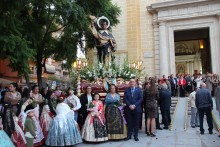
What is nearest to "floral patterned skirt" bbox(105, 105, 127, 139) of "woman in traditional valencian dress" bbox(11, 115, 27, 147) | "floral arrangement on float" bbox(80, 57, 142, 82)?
"woman in traditional valencian dress" bbox(11, 115, 27, 147)

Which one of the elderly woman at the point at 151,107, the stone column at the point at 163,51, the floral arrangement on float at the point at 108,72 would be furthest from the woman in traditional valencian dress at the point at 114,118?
the stone column at the point at 163,51

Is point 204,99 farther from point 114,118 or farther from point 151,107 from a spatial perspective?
point 114,118

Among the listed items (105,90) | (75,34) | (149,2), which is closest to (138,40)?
(149,2)

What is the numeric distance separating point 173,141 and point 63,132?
10.9 feet

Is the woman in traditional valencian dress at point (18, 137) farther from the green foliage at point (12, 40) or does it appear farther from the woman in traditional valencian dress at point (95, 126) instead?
the green foliage at point (12, 40)

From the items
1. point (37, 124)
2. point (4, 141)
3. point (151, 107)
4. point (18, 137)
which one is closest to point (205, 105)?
point (151, 107)

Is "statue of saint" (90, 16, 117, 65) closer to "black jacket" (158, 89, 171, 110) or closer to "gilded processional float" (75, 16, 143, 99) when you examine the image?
"gilded processional float" (75, 16, 143, 99)

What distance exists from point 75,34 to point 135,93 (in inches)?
444

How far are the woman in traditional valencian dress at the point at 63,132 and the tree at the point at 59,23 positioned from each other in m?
7.67

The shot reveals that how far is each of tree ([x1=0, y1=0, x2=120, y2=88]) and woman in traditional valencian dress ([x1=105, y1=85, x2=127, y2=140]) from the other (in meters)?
7.00

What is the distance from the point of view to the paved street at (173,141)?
25.2ft

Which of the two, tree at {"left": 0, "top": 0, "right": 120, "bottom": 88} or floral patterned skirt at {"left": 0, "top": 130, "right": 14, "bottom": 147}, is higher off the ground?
tree at {"left": 0, "top": 0, "right": 120, "bottom": 88}

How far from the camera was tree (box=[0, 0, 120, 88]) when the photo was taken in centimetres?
1520

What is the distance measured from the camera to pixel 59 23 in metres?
18.3
